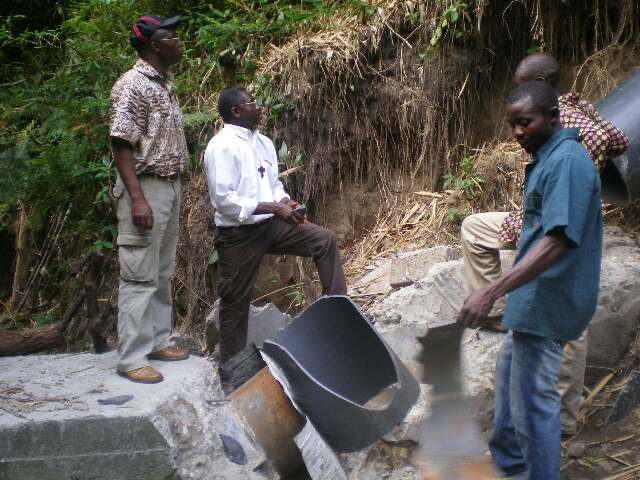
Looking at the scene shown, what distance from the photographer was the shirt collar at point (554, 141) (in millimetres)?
3108

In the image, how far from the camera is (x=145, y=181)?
13.4 ft

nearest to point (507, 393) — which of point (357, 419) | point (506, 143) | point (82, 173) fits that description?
point (357, 419)

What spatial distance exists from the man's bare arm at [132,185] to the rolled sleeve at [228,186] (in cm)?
75

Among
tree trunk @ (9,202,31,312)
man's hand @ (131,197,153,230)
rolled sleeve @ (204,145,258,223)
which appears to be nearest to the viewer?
man's hand @ (131,197,153,230)

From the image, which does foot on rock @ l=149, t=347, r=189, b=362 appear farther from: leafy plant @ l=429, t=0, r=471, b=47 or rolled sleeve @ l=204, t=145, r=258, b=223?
leafy plant @ l=429, t=0, r=471, b=47

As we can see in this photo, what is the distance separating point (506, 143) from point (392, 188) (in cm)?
110

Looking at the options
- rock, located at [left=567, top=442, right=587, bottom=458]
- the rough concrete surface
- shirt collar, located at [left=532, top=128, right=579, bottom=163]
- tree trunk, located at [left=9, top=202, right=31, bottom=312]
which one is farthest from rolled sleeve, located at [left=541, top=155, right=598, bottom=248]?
tree trunk, located at [left=9, top=202, right=31, bottom=312]

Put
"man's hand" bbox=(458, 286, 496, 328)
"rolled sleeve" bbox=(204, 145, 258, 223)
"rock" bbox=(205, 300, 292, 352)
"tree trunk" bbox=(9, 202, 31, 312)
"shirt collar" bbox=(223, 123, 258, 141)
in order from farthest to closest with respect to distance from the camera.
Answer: "tree trunk" bbox=(9, 202, 31, 312), "rock" bbox=(205, 300, 292, 352), "shirt collar" bbox=(223, 123, 258, 141), "rolled sleeve" bbox=(204, 145, 258, 223), "man's hand" bbox=(458, 286, 496, 328)

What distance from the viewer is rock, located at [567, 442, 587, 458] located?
160 inches

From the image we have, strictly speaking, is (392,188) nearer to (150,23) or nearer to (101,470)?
(150,23)

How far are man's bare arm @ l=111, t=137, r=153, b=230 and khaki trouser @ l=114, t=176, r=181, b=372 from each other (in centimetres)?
8

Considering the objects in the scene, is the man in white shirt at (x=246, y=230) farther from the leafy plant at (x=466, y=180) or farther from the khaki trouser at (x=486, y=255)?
the leafy plant at (x=466, y=180)

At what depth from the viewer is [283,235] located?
486cm

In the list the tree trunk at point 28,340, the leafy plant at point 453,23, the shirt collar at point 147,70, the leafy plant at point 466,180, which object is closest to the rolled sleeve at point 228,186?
the shirt collar at point 147,70
